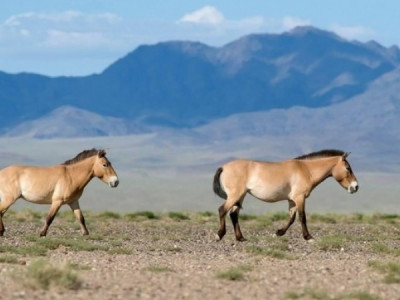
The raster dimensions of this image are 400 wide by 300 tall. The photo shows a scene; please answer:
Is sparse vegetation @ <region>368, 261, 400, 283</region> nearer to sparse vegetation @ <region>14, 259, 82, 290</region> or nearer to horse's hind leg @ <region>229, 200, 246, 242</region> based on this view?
sparse vegetation @ <region>14, 259, 82, 290</region>

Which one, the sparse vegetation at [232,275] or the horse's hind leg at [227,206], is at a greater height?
the horse's hind leg at [227,206]

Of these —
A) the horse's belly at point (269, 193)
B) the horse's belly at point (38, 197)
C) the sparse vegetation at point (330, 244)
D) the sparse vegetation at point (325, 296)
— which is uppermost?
the horse's belly at point (269, 193)

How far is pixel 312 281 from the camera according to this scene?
580 inches

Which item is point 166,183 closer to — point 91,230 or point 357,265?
point 91,230

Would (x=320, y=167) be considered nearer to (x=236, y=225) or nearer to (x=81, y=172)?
(x=236, y=225)

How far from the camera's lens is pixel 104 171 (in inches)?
870

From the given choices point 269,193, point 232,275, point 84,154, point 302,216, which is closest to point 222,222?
point 269,193

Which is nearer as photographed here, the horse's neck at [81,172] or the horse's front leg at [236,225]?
the horse's neck at [81,172]

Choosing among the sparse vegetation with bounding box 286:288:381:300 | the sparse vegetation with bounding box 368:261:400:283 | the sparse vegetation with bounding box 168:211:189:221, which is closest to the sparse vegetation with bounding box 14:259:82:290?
the sparse vegetation with bounding box 286:288:381:300

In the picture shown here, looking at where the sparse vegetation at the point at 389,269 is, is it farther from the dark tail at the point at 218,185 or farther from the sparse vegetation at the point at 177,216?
the sparse vegetation at the point at 177,216

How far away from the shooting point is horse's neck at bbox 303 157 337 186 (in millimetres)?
22781

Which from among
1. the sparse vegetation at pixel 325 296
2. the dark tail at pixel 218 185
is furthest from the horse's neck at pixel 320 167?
the sparse vegetation at pixel 325 296

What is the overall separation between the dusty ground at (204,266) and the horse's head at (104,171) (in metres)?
1.10

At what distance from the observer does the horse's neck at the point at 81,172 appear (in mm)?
21734
